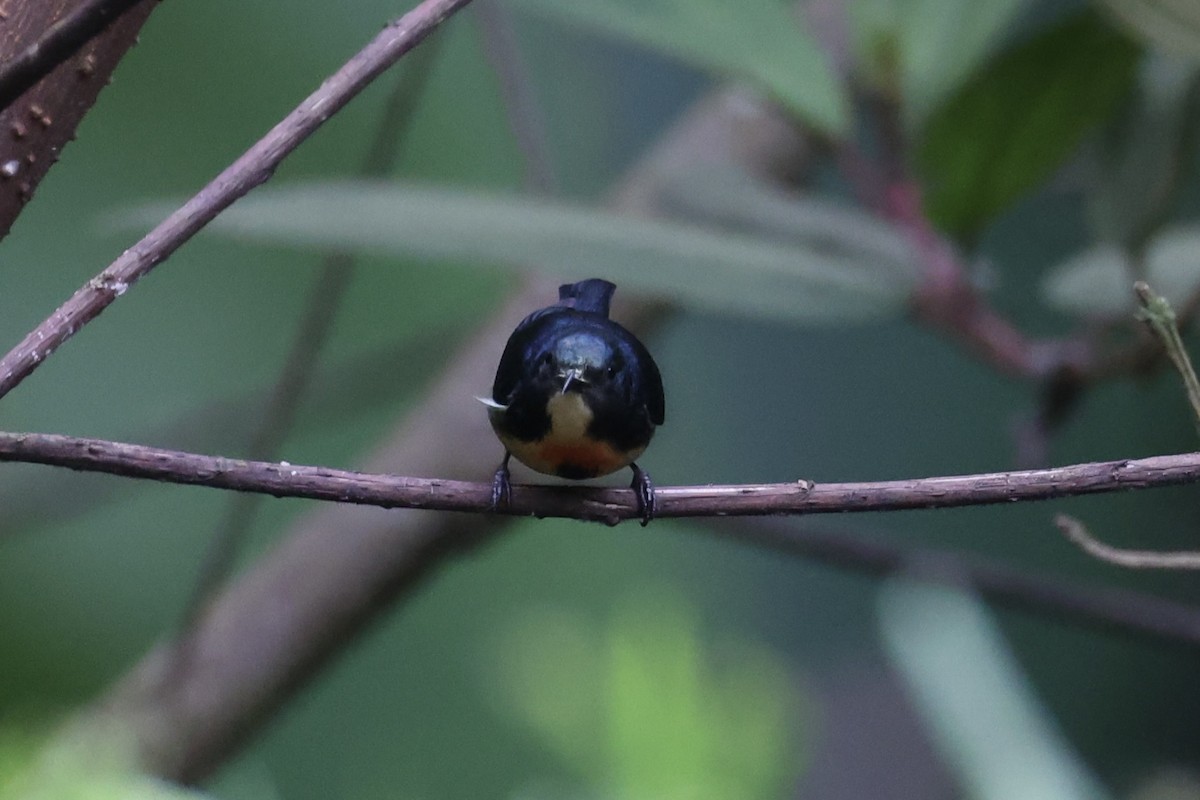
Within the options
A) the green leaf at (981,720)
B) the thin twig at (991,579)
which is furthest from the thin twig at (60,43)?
the thin twig at (991,579)

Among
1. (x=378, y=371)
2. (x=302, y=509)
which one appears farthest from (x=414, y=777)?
(x=378, y=371)

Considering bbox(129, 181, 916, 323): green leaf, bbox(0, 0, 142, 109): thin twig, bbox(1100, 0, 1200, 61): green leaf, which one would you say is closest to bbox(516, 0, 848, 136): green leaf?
bbox(129, 181, 916, 323): green leaf

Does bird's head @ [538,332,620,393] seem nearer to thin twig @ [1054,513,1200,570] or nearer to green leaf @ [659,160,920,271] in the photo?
thin twig @ [1054,513,1200,570]

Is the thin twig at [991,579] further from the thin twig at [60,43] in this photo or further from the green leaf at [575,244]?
the thin twig at [60,43]

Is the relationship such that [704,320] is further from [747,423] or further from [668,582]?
[668,582]

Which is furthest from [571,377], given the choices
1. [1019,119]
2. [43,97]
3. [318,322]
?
[1019,119]

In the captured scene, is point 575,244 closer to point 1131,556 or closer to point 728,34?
point 728,34
